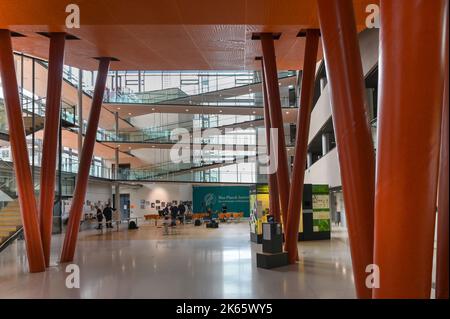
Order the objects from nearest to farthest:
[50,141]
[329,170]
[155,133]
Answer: [50,141] < [329,170] < [155,133]

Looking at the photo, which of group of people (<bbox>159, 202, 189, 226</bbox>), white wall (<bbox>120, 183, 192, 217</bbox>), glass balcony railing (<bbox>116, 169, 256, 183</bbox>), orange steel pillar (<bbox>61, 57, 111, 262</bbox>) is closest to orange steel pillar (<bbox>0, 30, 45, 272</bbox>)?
orange steel pillar (<bbox>61, 57, 111, 262</bbox>)

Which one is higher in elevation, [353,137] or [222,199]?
[353,137]

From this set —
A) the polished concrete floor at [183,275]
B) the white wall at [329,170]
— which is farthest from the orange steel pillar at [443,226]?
the white wall at [329,170]

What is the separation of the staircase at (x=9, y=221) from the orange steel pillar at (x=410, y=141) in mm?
13508

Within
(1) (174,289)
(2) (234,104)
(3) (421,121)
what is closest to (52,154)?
(1) (174,289)

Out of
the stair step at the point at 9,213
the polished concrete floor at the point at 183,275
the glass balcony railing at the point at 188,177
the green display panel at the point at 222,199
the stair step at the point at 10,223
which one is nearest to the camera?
the polished concrete floor at the point at 183,275

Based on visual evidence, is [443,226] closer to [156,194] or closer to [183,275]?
[183,275]

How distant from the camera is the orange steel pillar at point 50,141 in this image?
10.1 metres

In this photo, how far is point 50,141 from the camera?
33.7 feet

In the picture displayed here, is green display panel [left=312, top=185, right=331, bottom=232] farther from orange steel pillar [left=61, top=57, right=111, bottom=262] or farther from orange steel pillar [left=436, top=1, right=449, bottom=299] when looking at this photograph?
orange steel pillar [left=436, top=1, right=449, bottom=299]

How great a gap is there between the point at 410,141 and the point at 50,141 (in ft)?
30.2

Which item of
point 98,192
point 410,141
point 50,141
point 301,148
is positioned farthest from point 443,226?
point 98,192

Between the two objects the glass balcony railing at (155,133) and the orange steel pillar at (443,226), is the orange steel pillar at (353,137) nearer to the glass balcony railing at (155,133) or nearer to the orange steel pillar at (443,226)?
the orange steel pillar at (443,226)

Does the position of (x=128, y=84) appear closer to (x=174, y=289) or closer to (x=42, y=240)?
(x=42, y=240)
